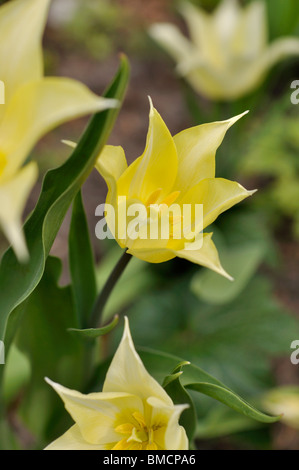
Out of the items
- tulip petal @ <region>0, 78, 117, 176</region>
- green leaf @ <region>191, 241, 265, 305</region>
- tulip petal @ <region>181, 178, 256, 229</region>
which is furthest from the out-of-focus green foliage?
tulip petal @ <region>0, 78, 117, 176</region>

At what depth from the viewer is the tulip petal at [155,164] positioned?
44 cm

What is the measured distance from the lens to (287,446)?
4.60 feet

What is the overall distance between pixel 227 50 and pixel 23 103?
3.99 feet

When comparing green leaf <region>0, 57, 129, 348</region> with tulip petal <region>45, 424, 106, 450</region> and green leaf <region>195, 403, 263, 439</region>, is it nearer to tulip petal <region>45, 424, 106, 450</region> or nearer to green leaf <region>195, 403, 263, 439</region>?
tulip petal <region>45, 424, 106, 450</region>

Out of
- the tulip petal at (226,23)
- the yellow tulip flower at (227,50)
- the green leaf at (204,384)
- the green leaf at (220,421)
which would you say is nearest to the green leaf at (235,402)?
the green leaf at (204,384)

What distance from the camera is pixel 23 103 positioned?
1.10ft

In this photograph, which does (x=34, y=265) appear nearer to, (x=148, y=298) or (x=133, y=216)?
(x=133, y=216)

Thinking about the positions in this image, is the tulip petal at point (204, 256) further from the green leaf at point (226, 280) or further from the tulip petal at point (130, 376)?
the green leaf at point (226, 280)

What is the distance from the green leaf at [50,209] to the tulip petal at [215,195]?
102mm

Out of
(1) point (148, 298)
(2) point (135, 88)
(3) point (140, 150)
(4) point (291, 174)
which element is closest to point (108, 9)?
(2) point (135, 88)

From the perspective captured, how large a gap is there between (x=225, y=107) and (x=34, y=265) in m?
1.21

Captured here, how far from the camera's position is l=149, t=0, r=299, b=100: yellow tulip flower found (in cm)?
135

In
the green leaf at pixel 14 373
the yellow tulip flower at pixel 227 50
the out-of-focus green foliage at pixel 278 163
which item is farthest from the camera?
the out-of-focus green foliage at pixel 278 163

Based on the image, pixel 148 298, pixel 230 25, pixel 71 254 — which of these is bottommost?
pixel 148 298
